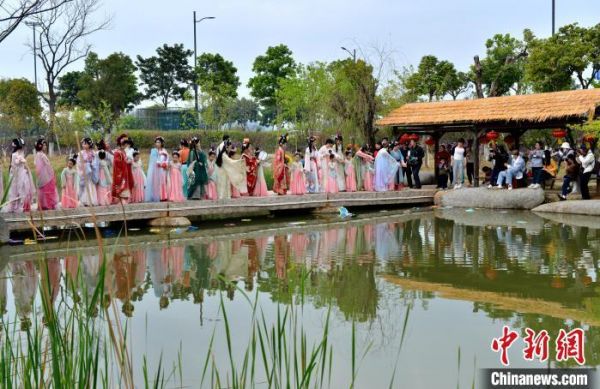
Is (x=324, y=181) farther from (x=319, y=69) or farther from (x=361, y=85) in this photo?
(x=319, y=69)

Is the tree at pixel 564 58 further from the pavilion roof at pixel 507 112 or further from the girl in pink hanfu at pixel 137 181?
the girl in pink hanfu at pixel 137 181

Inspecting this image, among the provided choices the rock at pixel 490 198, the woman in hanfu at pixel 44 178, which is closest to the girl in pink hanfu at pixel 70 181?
the woman in hanfu at pixel 44 178

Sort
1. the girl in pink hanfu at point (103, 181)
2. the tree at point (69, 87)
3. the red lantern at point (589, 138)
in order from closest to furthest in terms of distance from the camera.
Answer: the girl in pink hanfu at point (103, 181) → the red lantern at point (589, 138) → the tree at point (69, 87)

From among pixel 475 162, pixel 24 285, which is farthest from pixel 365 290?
pixel 475 162

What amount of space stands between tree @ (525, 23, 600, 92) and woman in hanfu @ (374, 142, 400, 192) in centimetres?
1264

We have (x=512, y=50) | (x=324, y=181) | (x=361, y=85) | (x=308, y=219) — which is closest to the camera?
(x=308, y=219)

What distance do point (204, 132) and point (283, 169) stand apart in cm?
1618

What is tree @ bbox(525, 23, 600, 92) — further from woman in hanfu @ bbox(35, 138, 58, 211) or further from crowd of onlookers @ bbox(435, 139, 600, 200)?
woman in hanfu @ bbox(35, 138, 58, 211)

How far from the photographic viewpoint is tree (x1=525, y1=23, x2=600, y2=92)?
1111 inches

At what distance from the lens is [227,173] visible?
1611 cm

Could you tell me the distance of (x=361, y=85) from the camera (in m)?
25.5

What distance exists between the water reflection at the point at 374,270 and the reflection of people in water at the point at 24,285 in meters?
0.01

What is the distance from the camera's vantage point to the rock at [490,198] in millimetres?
17344

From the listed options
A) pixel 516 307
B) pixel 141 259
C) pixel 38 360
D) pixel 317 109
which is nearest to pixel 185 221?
pixel 141 259
